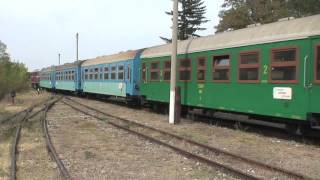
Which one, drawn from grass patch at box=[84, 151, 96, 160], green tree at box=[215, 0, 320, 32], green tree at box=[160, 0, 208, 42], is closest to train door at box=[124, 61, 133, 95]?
grass patch at box=[84, 151, 96, 160]

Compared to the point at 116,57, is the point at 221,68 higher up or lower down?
lower down

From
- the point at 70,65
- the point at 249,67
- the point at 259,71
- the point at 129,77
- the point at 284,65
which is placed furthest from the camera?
the point at 70,65

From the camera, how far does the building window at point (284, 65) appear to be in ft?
43.3

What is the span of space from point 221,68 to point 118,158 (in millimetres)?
5789

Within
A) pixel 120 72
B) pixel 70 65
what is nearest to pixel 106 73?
pixel 120 72

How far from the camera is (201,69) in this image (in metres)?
18.2

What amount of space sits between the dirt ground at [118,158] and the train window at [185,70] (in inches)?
136

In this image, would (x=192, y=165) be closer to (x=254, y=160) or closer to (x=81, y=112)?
(x=254, y=160)

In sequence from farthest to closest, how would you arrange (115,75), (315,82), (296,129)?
(115,75)
(296,129)
(315,82)

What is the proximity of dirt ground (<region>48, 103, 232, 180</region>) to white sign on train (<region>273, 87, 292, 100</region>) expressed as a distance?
10.3ft

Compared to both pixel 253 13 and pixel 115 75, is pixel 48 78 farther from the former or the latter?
pixel 115 75

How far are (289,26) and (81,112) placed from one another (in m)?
14.8

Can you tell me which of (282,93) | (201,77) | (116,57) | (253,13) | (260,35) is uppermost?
(253,13)

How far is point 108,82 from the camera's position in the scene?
32438 mm
